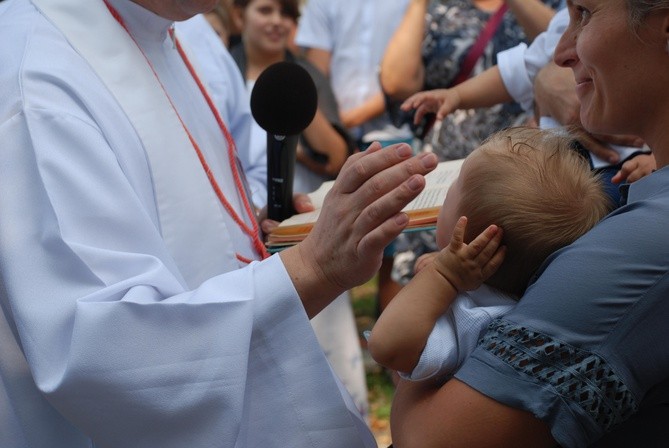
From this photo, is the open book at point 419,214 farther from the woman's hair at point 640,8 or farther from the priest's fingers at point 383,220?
the woman's hair at point 640,8

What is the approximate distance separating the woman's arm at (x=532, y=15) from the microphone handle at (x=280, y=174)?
1635mm

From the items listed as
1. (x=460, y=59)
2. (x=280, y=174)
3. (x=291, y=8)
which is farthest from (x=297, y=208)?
(x=291, y=8)

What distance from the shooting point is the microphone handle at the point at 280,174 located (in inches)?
109

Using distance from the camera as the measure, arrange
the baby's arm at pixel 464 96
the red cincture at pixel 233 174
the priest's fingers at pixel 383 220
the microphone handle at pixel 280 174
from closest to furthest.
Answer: the priest's fingers at pixel 383 220, the red cincture at pixel 233 174, the microphone handle at pixel 280 174, the baby's arm at pixel 464 96

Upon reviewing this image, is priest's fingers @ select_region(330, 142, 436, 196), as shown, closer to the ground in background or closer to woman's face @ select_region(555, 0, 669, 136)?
woman's face @ select_region(555, 0, 669, 136)

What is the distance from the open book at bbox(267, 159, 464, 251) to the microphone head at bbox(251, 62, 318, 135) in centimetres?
25

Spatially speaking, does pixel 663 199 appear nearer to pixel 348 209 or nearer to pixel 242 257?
pixel 348 209

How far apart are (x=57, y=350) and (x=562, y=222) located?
1.05 metres

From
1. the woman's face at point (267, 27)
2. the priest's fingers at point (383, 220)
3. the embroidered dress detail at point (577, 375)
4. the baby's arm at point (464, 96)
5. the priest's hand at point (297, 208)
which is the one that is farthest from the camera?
the woman's face at point (267, 27)

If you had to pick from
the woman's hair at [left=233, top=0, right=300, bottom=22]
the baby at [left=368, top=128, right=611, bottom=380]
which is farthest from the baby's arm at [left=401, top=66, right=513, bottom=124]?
the woman's hair at [left=233, top=0, right=300, bottom=22]

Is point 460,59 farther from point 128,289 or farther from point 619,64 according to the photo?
point 128,289

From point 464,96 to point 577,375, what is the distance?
1.94 metres

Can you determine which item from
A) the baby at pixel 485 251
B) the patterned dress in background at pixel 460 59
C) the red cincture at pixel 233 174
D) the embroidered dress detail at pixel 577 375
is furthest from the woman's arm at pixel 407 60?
the embroidered dress detail at pixel 577 375

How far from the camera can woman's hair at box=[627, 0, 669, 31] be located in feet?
6.15
